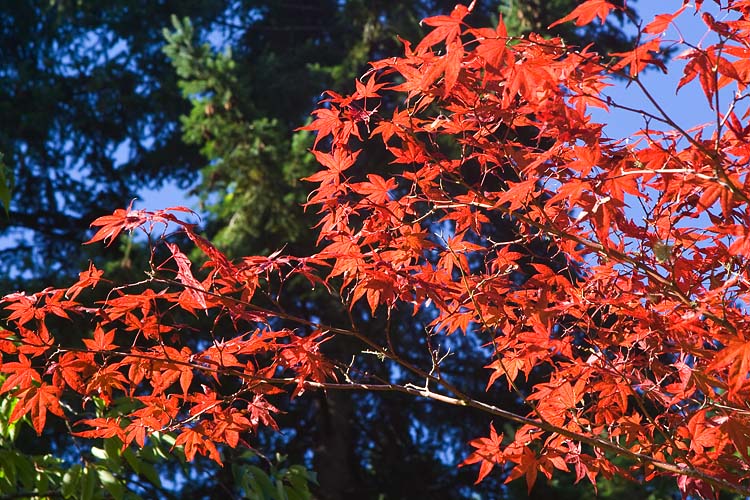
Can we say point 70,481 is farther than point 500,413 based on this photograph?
Yes

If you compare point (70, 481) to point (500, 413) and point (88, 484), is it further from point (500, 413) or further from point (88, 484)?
point (500, 413)

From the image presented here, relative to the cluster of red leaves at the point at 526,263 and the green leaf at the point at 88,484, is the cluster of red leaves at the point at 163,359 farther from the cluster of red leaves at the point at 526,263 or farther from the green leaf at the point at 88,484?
the green leaf at the point at 88,484

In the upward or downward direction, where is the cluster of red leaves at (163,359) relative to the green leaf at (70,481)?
upward

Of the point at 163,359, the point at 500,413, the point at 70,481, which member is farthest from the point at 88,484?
the point at 500,413

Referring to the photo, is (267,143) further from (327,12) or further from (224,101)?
(327,12)

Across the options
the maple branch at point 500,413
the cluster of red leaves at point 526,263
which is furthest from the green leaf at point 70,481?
the maple branch at point 500,413

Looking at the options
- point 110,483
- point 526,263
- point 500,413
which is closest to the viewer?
point 500,413

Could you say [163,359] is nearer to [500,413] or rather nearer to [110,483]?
[500,413]

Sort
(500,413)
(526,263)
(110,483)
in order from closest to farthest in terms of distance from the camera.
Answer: (500,413)
(526,263)
(110,483)

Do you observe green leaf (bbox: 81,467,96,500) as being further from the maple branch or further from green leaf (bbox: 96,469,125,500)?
the maple branch

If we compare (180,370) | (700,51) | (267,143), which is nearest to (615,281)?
(700,51)

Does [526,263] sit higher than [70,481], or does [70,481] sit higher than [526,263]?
[526,263]

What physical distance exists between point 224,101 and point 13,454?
4.43 metres

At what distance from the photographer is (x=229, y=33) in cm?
1020
